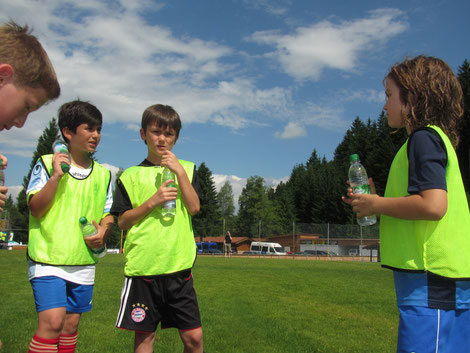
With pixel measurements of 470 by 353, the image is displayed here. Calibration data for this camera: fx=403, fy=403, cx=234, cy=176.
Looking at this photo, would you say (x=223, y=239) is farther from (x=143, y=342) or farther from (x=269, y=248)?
(x=143, y=342)

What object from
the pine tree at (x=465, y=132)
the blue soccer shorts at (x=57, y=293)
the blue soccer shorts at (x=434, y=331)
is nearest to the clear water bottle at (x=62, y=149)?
the blue soccer shorts at (x=57, y=293)

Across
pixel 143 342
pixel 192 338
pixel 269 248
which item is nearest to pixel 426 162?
pixel 192 338

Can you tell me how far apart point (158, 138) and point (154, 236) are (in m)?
0.85

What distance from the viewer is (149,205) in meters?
3.13

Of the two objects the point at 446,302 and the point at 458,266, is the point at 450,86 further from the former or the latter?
the point at 446,302

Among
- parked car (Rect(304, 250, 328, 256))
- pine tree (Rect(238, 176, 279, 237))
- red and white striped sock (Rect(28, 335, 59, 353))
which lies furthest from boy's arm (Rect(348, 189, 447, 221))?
pine tree (Rect(238, 176, 279, 237))

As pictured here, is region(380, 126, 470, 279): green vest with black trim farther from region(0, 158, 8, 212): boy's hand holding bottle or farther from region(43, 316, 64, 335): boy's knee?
region(43, 316, 64, 335): boy's knee

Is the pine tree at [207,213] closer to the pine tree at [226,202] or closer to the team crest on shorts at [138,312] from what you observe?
the pine tree at [226,202]

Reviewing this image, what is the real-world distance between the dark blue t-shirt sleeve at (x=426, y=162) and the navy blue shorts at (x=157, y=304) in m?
1.86

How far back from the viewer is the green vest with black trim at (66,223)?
10.7ft

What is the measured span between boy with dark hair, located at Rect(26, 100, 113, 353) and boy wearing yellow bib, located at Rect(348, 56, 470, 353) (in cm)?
233

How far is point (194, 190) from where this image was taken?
347cm

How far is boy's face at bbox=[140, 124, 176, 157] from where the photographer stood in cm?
346

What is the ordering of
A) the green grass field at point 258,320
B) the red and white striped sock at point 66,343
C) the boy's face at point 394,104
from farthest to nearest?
1. the green grass field at point 258,320
2. the red and white striped sock at point 66,343
3. the boy's face at point 394,104
